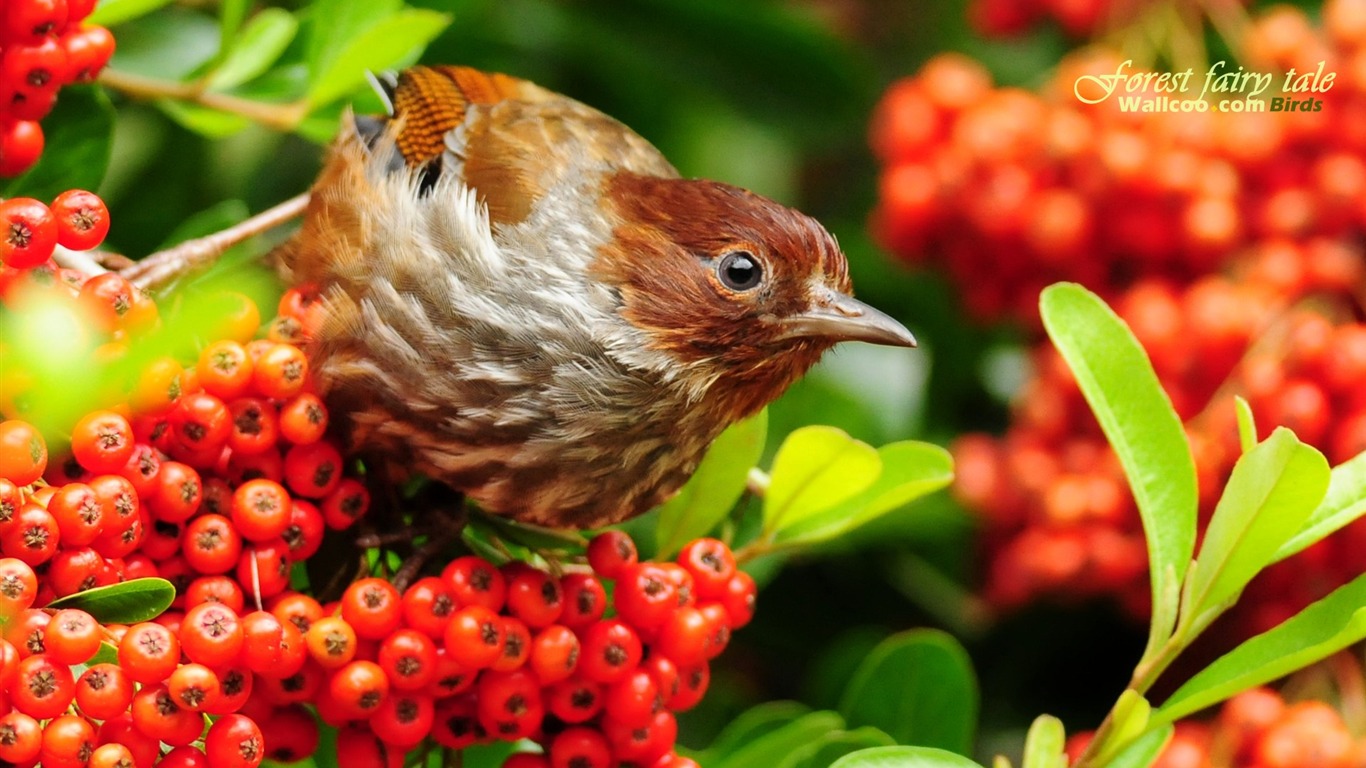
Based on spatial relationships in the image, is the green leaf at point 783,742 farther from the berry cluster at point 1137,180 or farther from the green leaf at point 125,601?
the berry cluster at point 1137,180

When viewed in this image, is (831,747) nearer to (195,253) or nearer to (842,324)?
(842,324)

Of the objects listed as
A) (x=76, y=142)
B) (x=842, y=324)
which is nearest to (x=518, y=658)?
(x=842, y=324)

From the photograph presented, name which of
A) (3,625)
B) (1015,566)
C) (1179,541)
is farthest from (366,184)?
(1015,566)

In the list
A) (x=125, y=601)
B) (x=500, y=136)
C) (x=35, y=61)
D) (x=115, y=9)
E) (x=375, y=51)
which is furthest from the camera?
(x=500, y=136)

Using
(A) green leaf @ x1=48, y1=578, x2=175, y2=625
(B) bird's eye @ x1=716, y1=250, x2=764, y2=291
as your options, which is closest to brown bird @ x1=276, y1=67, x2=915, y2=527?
(B) bird's eye @ x1=716, y1=250, x2=764, y2=291

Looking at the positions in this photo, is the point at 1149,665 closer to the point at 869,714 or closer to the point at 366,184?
the point at 869,714

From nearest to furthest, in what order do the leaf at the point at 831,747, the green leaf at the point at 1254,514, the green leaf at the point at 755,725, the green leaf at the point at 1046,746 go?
the green leaf at the point at 1254,514 → the green leaf at the point at 1046,746 → the leaf at the point at 831,747 → the green leaf at the point at 755,725

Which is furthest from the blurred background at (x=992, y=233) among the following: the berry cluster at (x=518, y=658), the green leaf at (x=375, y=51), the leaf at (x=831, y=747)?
the berry cluster at (x=518, y=658)
